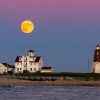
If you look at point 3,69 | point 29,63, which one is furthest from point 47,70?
point 3,69

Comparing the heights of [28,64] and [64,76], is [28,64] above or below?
above

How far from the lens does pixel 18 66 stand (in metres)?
165

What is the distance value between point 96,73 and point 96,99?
7234cm

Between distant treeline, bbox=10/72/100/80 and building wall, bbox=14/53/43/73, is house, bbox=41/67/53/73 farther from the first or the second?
distant treeline, bbox=10/72/100/80

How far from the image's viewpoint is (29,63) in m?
165

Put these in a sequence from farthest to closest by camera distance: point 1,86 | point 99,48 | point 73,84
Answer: point 99,48 → point 73,84 → point 1,86

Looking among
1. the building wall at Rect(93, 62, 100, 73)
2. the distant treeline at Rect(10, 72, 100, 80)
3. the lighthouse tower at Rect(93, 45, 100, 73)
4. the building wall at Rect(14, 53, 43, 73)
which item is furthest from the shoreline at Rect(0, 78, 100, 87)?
the building wall at Rect(14, 53, 43, 73)

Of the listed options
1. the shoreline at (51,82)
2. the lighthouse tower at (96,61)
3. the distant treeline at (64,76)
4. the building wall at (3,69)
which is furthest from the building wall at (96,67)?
the building wall at (3,69)

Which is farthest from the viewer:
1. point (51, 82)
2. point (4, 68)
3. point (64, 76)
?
point (4, 68)

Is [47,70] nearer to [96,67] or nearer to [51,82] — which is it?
[96,67]

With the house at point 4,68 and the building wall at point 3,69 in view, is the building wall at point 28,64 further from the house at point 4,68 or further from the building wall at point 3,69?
the building wall at point 3,69

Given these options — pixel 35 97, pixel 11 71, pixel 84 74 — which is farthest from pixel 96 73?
pixel 35 97

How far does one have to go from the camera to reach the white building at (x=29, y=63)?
534ft

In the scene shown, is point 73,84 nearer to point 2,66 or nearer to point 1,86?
point 1,86
